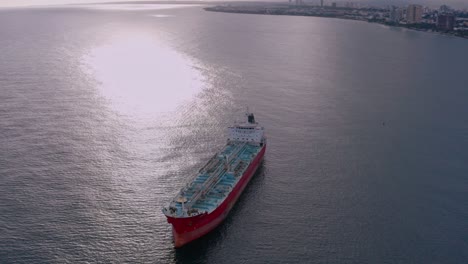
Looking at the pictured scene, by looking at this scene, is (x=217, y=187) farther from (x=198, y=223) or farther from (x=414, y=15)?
(x=414, y=15)

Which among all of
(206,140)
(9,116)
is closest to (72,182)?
(206,140)

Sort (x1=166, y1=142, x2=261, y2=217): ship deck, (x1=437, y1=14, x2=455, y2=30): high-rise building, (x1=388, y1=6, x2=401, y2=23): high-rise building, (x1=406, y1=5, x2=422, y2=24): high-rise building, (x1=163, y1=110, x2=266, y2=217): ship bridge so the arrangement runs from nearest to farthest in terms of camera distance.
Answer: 1. (x1=166, y1=142, x2=261, y2=217): ship deck
2. (x1=163, y1=110, x2=266, y2=217): ship bridge
3. (x1=437, y1=14, x2=455, y2=30): high-rise building
4. (x1=406, y1=5, x2=422, y2=24): high-rise building
5. (x1=388, y1=6, x2=401, y2=23): high-rise building

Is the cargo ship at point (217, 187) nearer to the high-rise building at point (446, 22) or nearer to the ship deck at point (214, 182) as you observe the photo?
the ship deck at point (214, 182)

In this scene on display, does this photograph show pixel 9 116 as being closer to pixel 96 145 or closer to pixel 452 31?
pixel 96 145

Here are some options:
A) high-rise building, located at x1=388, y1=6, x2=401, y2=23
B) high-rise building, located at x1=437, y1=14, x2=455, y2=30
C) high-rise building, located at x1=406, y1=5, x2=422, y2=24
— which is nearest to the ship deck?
high-rise building, located at x1=437, y1=14, x2=455, y2=30

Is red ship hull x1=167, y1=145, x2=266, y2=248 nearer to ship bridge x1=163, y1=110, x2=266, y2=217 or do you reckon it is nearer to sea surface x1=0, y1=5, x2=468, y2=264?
ship bridge x1=163, y1=110, x2=266, y2=217

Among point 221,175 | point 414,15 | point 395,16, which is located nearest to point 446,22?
point 414,15

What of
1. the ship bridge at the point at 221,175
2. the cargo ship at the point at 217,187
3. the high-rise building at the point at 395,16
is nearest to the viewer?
the cargo ship at the point at 217,187

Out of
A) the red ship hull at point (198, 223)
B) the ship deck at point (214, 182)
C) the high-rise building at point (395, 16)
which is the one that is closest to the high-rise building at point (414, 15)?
the high-rise building at point (395, 16)
